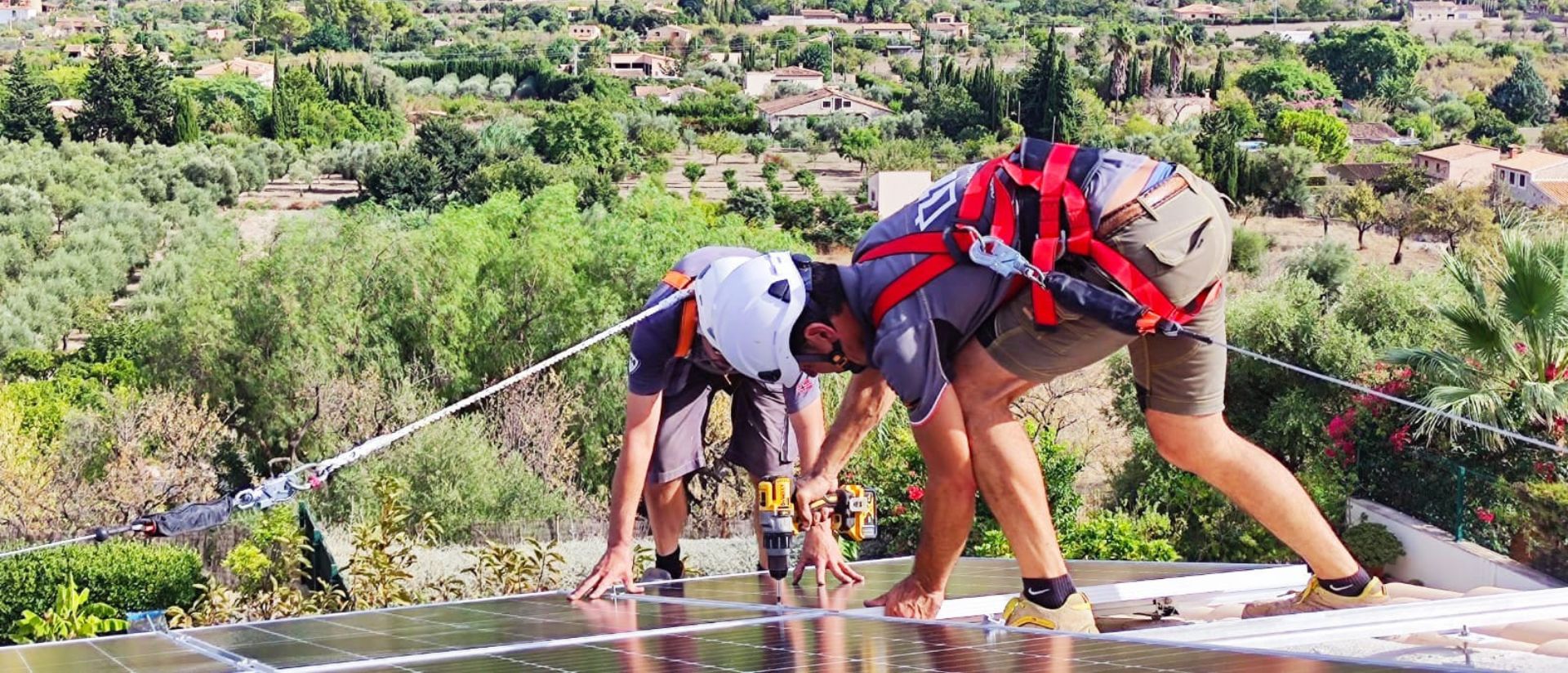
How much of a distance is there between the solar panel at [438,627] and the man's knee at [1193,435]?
133 cm

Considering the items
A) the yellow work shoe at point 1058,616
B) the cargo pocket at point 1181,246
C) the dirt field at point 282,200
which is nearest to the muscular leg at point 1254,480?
the cargo pocket at point 1181,246

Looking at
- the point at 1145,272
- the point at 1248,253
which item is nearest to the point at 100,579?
the point at 1145,272

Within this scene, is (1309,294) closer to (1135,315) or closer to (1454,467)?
(1454,467)

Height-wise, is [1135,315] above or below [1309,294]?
above

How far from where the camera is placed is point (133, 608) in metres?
13.9

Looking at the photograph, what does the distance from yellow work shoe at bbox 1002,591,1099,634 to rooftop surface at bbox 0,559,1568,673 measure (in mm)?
153

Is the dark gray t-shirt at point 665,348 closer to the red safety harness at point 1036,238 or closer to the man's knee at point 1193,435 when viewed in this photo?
the red safety harness at point 1036,238

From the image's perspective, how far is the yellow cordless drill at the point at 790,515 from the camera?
18.6 feet

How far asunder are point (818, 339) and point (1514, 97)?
289 ft

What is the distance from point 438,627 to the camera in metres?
5.62

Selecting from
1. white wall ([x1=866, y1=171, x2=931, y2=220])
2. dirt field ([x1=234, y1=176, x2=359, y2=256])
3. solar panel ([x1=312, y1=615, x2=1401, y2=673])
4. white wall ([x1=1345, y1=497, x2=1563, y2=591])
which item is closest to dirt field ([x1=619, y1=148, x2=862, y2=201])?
white wall ([x1=866, y1=171, x2=931, y2=220])

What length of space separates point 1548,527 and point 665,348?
622 cm

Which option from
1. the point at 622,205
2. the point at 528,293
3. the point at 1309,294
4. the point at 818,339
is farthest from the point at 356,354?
the point at 818,339

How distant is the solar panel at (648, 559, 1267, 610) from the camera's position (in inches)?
239
